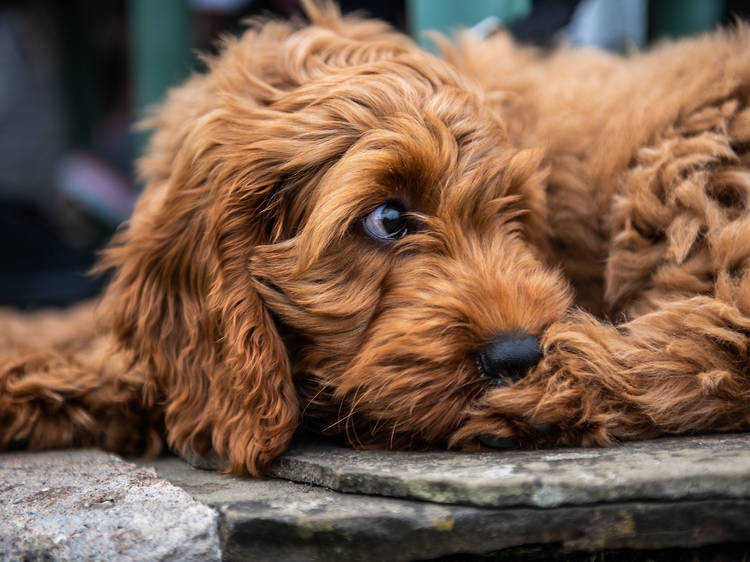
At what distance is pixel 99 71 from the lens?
1059 centimetres

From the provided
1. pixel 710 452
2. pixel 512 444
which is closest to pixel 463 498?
pixel 512 444

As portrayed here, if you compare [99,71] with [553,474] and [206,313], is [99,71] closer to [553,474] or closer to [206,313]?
[206,313]

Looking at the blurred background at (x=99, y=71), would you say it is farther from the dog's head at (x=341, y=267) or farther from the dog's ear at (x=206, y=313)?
the dog's head at (x=341, y=267)

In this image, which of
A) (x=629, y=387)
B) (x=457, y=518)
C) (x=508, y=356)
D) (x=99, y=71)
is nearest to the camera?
(x=457, y=518)

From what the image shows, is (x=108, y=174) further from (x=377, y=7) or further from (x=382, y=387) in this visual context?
(x=382, y=387)

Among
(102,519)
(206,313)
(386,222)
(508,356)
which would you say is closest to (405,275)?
(386,222)

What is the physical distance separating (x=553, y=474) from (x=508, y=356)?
0.35 meters

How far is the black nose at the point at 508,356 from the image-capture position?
2.10 m

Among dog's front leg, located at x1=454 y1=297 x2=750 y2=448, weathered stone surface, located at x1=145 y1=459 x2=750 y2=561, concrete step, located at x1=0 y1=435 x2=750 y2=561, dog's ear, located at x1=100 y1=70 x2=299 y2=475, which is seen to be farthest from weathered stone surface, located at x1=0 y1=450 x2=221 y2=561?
dog's front leg, located at x1=454 y1=297 x2=750 y2=448

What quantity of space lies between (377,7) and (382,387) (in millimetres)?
3975

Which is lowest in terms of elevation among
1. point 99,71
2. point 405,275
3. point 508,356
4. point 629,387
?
point 629,387

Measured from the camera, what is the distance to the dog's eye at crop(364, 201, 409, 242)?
2.34 metres

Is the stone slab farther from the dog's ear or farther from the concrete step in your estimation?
the dog's ear

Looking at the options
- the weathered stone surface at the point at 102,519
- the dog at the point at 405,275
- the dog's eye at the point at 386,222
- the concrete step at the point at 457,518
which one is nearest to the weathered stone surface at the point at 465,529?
the concrete step at the point at 457,518
